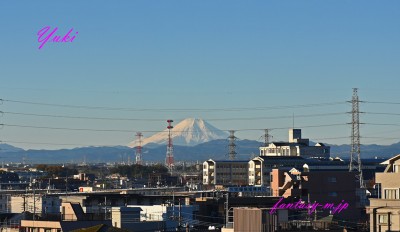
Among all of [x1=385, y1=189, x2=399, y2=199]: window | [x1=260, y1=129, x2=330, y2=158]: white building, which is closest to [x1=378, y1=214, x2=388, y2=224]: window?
[x1=385, y1=189, x2=399, y2=199]: window

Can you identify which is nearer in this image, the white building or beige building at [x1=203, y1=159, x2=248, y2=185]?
beige building at [x1=203, y1=159, x2=248, y2=185]

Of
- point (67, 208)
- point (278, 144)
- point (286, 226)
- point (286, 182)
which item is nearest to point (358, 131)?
point (286, 182)

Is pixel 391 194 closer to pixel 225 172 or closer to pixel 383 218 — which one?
pixel 383 218

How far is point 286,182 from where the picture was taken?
85.9 meters

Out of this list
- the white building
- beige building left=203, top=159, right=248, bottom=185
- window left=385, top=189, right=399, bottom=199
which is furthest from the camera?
the white building

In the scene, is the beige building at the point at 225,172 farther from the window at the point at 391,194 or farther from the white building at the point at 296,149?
the window at the point at 391,194

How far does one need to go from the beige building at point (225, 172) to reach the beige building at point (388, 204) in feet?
435

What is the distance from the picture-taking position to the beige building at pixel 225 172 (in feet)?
538

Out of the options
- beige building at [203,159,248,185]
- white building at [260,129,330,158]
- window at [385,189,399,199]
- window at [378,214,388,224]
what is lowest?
window at [378,214,388,224]

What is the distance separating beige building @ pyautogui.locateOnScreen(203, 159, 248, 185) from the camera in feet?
538

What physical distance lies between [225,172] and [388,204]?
13638 centimetres

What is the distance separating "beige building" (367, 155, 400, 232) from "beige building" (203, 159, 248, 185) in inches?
5215

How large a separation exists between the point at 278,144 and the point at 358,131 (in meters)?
77.8

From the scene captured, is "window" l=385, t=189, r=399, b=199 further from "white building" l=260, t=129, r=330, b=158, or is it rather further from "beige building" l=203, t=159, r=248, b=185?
"white building" l=260, t=129, r=330, b=158
